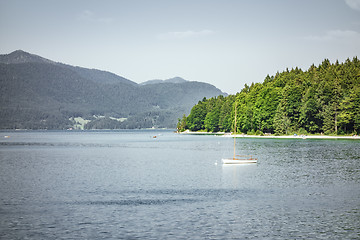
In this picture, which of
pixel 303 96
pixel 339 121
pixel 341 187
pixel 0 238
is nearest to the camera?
pixel 0 238

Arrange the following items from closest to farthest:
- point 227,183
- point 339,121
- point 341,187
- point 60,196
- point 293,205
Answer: point 293,205 < point 60,196 < point 341,187 < point 227,183 < point 339,121

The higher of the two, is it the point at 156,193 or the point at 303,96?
the point at 303,96

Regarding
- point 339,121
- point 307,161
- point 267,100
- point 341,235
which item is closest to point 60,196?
point 341,235

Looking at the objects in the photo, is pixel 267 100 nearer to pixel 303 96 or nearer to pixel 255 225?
pixel 303 96

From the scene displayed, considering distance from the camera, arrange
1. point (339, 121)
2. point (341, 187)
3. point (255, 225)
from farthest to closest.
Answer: point (339, 121), point (341, 187), point (255, 225)

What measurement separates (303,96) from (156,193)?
5830 inches

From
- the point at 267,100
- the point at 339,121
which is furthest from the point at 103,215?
the point at 267,100

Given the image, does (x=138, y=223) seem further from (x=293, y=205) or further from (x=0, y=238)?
(x=293, y=205)

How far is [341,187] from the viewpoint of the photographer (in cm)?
4834

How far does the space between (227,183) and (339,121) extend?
126638 millimetres

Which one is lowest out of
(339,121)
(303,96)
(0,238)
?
(0,238)

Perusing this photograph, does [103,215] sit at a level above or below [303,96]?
below

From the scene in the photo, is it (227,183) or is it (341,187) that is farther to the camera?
(227,183)

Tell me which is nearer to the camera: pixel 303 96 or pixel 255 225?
pixel 255 225
